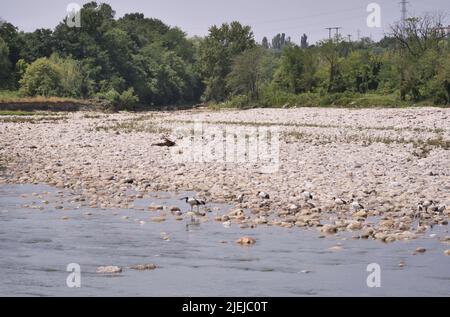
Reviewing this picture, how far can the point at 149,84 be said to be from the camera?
106m

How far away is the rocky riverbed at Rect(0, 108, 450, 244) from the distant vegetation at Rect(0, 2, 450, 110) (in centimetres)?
3228

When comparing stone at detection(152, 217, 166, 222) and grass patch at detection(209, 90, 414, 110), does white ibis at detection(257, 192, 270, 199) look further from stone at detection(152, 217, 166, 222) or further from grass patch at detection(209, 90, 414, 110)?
grass patch at detection(209, 90, 414, 110)

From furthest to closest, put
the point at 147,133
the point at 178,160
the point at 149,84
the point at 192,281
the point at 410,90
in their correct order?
the point at 149,84 < the point at 410,90 < the point at 147,133 < the point at 178,160 < the point at 192,281

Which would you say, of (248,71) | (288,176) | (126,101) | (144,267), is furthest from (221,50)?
(144,267)

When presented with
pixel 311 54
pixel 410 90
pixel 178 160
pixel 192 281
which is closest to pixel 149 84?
pixel 311 54

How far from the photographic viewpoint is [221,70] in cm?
10894

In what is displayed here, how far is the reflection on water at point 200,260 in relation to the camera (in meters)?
11.7

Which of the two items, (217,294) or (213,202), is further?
(213,202)

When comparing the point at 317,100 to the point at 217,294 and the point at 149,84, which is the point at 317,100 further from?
the point at 217,294

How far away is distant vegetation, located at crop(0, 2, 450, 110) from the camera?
70.8 m

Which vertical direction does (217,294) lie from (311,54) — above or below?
below

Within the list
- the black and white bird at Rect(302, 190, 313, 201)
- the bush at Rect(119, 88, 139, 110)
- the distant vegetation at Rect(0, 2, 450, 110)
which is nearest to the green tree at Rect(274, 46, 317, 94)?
the distant vegetation at Rect(0, 2, 450, 110)

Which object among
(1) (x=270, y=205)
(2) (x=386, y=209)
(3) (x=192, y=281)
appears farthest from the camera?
(1) (x=270, y=205)

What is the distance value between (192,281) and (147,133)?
92.8 feet
